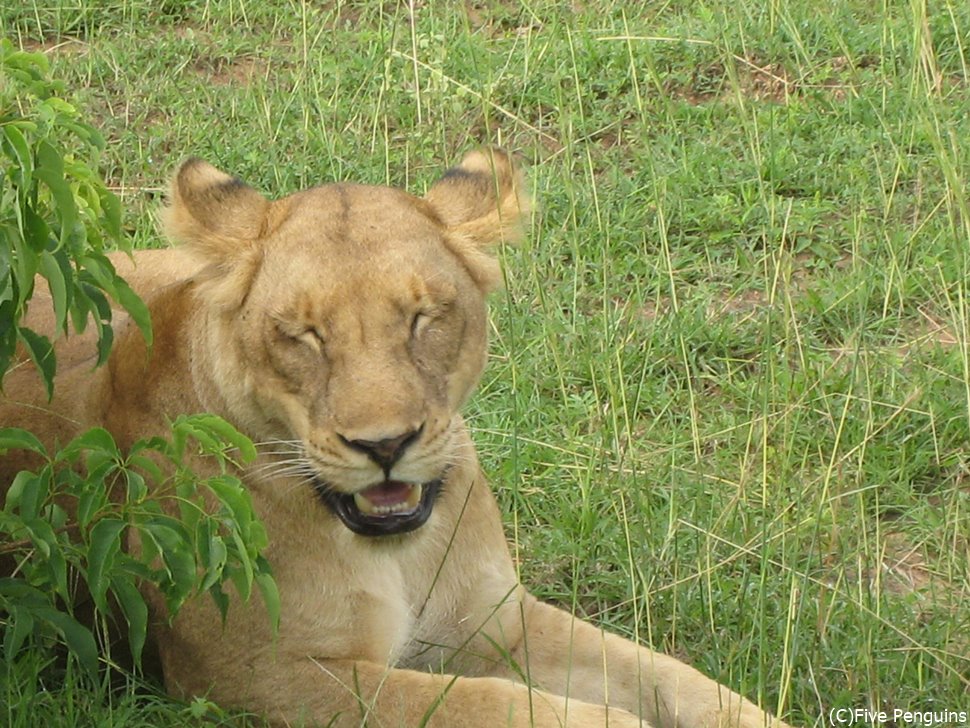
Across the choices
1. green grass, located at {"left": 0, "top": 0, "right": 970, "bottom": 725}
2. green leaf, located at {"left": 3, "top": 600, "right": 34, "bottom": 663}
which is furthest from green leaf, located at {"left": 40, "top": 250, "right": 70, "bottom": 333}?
green grass, located at {"left": 0, "top": 0, "right": 970, "bottom": 725}

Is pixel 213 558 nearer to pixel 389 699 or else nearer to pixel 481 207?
pixel 389 699

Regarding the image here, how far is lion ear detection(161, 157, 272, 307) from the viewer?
3336mm

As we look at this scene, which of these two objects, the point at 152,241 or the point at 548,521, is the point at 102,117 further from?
the point at 548,521

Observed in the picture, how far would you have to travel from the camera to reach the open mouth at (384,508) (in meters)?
3.17

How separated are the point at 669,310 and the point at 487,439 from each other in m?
0.67

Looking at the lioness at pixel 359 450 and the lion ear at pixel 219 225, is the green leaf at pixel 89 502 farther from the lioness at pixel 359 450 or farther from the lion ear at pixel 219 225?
the lion ear at pixel 219 225

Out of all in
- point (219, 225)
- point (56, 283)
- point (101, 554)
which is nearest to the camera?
point (56, 283)

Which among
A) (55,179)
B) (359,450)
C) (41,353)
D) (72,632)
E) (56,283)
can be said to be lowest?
(72,632)

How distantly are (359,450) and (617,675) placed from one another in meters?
0.91

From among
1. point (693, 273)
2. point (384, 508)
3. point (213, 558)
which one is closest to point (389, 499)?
→ point (384, 508)

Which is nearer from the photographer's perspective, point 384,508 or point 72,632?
point 72,632

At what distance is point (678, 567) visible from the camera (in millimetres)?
3609

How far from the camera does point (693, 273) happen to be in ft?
17.0

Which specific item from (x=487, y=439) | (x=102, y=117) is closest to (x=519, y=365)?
(x=487, y=439)
